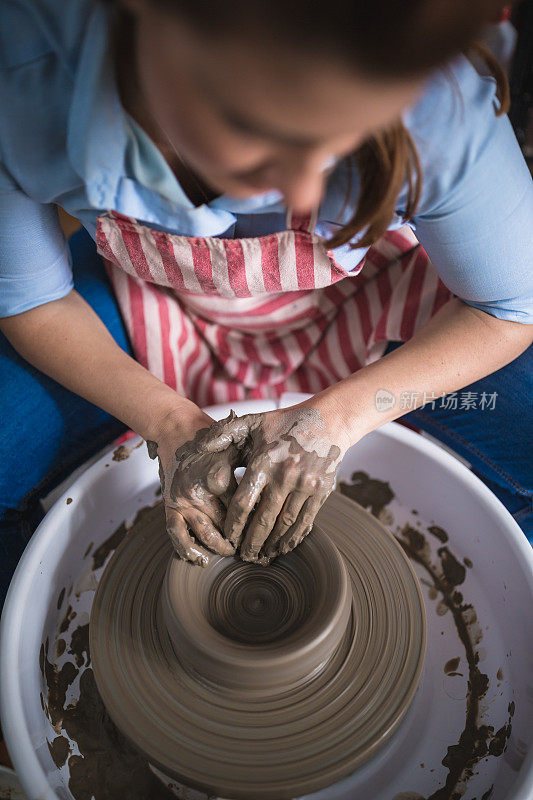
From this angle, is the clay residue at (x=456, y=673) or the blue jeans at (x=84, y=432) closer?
the clay residue at (x=456, y=673)

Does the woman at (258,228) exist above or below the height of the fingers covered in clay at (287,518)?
above

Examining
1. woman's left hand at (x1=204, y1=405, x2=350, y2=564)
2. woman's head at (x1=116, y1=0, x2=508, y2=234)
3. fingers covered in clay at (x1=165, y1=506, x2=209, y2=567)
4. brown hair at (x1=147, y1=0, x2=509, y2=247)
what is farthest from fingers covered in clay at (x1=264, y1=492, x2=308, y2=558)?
brown hair at (x1=147, y1=0, x2=509, y2=247)

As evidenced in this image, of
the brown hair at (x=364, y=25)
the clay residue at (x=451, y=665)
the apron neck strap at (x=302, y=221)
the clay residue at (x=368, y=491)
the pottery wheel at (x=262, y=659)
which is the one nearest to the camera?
the brown hair at (x=364, y=25)

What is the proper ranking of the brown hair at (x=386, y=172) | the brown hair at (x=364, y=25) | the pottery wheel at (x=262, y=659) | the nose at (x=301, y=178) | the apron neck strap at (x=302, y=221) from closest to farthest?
the brown hair at (x=364, y=25), the nose at (x=301, y=178), the brown hair at (x=386, y=172), the pottery wheel at (x=262, y=659), the apron neck strap at (x=302, y=221)

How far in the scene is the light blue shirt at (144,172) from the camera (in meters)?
0.90

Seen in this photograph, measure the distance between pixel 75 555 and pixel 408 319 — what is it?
0.96m

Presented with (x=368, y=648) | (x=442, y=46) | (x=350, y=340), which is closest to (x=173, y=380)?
(x=350, y=340)

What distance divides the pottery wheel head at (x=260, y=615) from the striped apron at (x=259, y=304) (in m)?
0.55

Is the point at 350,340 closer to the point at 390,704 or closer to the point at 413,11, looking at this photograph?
the point at 390,704

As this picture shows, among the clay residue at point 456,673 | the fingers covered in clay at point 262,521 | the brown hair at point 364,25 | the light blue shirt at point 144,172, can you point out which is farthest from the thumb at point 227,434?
the brown hair at point 364,25

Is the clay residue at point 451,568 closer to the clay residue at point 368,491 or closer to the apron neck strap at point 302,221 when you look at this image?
the clay residue at point 368,491

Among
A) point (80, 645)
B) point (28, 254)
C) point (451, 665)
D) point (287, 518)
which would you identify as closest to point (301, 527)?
point (287, 518)

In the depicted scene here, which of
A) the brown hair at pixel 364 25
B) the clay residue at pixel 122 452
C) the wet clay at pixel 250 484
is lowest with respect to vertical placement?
the clay residue at pixel 122 452

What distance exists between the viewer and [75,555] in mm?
1397
